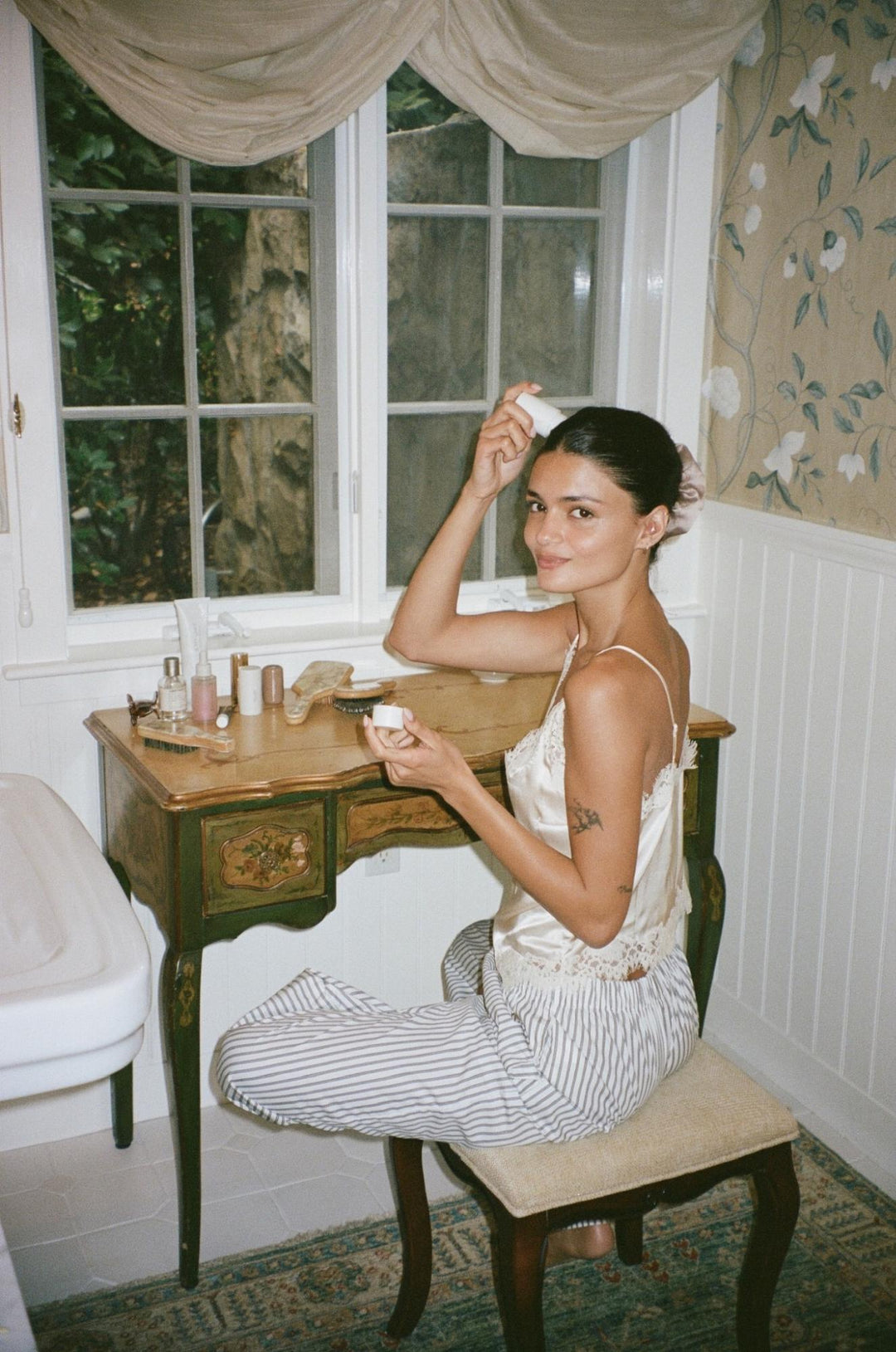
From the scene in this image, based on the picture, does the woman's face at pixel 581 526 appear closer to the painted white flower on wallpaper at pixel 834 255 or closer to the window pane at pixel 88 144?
the painted white flower on wallpaper at pixel 834 255

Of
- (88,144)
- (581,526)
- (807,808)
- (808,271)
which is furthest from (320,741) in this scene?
(808,271)

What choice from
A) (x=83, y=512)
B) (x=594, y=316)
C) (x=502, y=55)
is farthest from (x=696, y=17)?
(x=83, y=512)

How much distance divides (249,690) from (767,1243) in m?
1.26

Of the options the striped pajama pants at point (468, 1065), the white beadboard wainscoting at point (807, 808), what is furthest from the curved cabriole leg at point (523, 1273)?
the white beadboard wainscoting at point (807, 808)

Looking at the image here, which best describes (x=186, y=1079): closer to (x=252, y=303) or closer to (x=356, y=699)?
(x=356, y=699)

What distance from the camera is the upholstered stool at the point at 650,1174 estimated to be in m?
1.67

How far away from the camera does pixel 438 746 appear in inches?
66.6

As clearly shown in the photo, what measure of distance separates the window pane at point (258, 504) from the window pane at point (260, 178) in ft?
1.42

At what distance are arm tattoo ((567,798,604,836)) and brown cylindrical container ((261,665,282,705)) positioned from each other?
0.90 meters

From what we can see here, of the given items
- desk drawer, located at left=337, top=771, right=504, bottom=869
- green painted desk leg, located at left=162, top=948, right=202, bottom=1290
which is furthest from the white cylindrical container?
green painted desk leg, located at left=162, top=948, right=202, bottom=1290

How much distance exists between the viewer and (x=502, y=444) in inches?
79.3

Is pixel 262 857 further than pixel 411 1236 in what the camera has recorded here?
Yes

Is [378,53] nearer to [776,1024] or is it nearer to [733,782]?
[733,782]

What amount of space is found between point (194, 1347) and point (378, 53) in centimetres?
220
